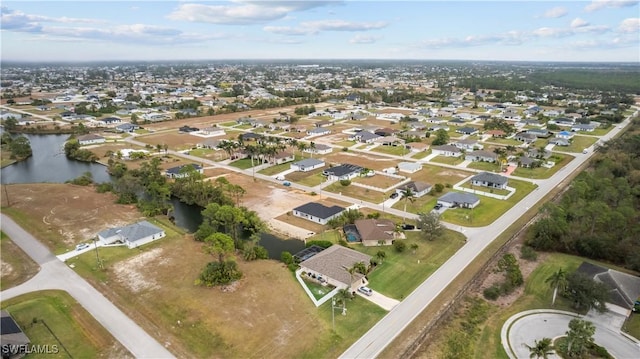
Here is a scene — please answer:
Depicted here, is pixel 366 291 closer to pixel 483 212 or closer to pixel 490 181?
pixel 483 212

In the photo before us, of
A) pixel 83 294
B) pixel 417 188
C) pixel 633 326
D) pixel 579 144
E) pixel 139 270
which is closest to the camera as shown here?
pixel 633 326

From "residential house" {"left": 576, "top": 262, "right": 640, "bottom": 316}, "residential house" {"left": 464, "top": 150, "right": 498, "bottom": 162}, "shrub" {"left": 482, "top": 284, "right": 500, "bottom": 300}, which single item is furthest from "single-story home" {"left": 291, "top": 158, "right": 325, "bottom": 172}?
"residential house" {"left": 576, "top": 262, "right": 640, "bottom": 316}

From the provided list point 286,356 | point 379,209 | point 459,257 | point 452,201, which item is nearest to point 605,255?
point 459,257

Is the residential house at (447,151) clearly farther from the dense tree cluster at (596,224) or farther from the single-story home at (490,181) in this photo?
the dense tree cluster at (596,224)

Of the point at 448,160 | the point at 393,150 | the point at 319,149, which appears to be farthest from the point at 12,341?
the point at 393,150

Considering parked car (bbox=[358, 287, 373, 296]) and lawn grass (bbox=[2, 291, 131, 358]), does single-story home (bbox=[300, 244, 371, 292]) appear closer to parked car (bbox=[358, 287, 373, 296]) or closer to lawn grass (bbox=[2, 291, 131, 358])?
parked car (bbox=[358, 287, 373, 296])
